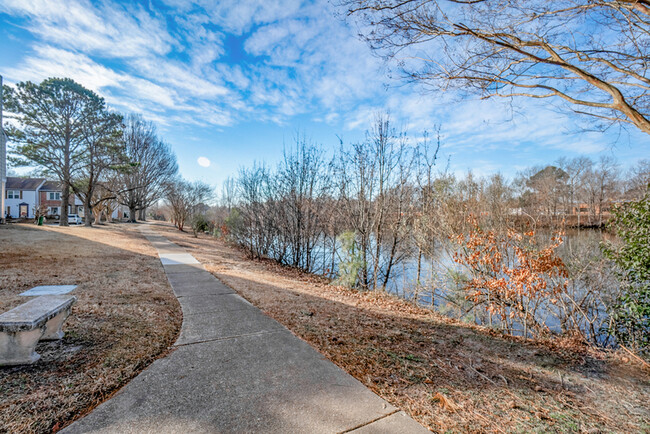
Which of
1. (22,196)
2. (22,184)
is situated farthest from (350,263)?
(22,184)

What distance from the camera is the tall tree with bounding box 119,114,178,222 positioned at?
2623 cm

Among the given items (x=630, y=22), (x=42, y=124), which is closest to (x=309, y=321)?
(x=630, y=22)

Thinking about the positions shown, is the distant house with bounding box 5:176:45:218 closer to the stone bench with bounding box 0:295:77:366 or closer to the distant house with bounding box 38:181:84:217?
the distant house with bounding box 38:181:84:217

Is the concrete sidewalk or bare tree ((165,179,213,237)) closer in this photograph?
the concrete sidewalk

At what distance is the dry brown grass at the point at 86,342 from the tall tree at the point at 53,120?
1466 cm

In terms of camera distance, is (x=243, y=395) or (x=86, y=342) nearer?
(x=243, y=395)

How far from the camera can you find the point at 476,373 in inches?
106

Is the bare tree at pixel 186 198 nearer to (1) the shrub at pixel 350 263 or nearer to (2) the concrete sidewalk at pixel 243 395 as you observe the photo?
(1) the shrub at pixel 350 263

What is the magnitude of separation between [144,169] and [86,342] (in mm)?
29024

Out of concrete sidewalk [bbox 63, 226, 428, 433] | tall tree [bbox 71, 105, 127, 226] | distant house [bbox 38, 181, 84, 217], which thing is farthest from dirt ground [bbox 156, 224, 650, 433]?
distant house [bbox 38, 181, 84, 217]

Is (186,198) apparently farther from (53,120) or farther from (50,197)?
(50,197)

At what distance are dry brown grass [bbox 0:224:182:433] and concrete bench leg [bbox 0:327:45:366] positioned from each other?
7 centimetres

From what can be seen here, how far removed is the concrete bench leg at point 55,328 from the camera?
2.86m

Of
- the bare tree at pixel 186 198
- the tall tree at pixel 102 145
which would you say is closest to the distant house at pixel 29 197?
the bare tree at pixel 186 198
